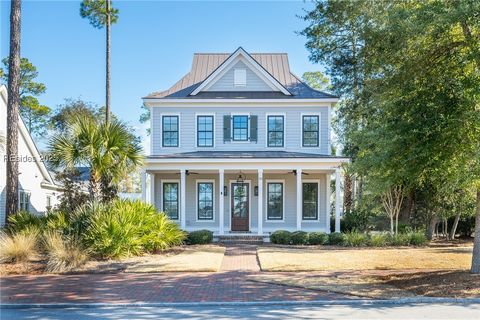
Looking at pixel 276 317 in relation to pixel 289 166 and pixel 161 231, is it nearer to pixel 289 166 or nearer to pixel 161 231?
pixel 161 231

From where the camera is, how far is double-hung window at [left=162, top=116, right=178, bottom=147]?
883 inches

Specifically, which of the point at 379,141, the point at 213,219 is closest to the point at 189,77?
the point at 213,219

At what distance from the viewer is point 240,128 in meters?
22.4

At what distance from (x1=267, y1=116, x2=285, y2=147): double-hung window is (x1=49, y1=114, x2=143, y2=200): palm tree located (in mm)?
8256

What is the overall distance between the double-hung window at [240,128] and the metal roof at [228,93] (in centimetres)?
109

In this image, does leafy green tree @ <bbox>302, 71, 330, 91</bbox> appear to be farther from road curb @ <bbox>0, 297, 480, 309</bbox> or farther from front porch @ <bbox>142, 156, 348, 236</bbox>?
road curb @ <bbox>0, 297, 480, 309</bbox>

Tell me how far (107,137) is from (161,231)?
388 cm

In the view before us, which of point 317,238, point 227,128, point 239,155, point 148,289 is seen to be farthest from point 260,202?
point 148,289

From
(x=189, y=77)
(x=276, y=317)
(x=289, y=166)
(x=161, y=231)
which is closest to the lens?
(x=276, y=317)

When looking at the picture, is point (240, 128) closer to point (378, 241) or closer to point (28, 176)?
point (378, 241)

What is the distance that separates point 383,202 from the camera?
20.7 m

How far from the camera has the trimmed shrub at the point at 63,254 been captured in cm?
1243

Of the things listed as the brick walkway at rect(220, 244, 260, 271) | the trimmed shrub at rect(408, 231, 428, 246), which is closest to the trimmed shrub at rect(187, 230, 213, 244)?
the brick walkway at rect(220, 244, 260, 271)

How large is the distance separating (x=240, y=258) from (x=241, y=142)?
825 cm
